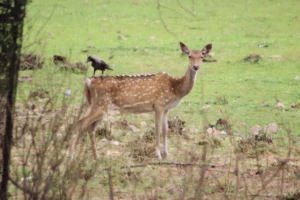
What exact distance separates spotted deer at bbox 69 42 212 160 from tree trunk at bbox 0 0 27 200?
3.48 meters

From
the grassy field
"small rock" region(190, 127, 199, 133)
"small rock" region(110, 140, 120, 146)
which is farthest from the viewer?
"small rock" region(190, 127, 199, 133)

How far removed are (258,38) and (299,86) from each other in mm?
5441

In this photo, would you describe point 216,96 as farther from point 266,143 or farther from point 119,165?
point 119,165

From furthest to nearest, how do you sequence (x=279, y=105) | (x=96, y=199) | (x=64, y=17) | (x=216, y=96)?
(x=64, y=17) < (x=216, y=96) < (x=279, y=105) < (x=96, y=199)

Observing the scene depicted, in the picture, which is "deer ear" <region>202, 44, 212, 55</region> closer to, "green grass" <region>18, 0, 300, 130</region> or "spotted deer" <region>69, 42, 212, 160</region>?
"spotted deer" <region>69, 42, 212, 160</region>

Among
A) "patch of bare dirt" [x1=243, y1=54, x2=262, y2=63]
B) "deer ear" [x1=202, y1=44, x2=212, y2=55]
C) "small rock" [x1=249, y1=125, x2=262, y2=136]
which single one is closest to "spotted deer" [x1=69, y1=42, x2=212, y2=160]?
"deer ear" [x1=202, y1=44, x2=212, y2=55]

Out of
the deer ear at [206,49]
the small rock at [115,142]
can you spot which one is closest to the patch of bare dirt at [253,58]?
the deer ear at [206,49]

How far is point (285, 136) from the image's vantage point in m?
11.6

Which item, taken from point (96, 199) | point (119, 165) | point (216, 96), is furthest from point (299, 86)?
point (96, 199)

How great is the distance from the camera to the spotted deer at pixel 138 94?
1041 cm

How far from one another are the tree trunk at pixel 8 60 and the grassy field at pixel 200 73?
19 cm

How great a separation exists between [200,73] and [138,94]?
18.7 feet

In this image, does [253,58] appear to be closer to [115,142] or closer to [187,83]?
[187,83]

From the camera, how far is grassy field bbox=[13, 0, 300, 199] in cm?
874
